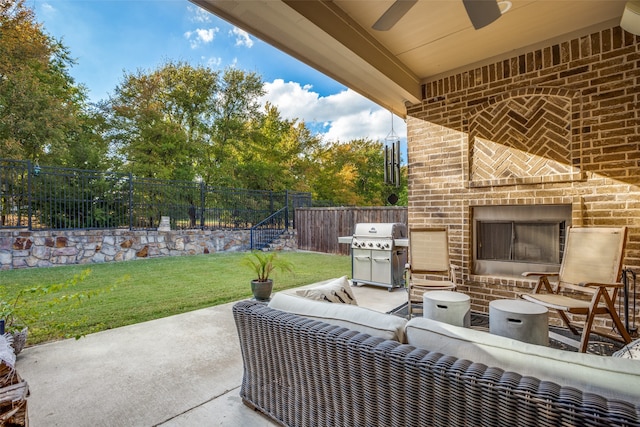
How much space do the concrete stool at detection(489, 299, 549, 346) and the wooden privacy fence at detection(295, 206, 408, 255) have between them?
658 cm

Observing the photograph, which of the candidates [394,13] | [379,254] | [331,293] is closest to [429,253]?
[379,254]

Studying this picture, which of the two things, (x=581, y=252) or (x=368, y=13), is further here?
(x=581, y=252)

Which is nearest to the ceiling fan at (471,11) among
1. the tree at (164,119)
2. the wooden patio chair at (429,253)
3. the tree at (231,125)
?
the wooden patio chair at (429,253)

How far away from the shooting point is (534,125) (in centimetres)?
346

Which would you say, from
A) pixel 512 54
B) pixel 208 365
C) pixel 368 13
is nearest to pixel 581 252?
pixel 512 54

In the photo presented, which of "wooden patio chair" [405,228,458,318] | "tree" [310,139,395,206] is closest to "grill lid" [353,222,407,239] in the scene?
"wooden patio chair" [405,228,458,318]

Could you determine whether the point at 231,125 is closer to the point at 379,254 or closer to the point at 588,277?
the point at 379,254

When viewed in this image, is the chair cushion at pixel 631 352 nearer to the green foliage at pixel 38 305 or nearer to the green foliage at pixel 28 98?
the green foliage at pixel 38 305

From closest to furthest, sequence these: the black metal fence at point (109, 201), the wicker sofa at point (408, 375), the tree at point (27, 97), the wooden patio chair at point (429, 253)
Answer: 1. the wicker sofa at point (408, 375)
2. the wooden patio chair at point (429, 253)
3. the black metal fence at point (109, 201)
4. the tree at point (27, 97)

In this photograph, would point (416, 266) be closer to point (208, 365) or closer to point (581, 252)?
point (581, 252)

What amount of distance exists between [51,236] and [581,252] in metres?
8.81

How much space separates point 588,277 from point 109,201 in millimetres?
9145

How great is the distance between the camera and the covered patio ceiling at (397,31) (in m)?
2.40

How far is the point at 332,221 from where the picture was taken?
985cm
